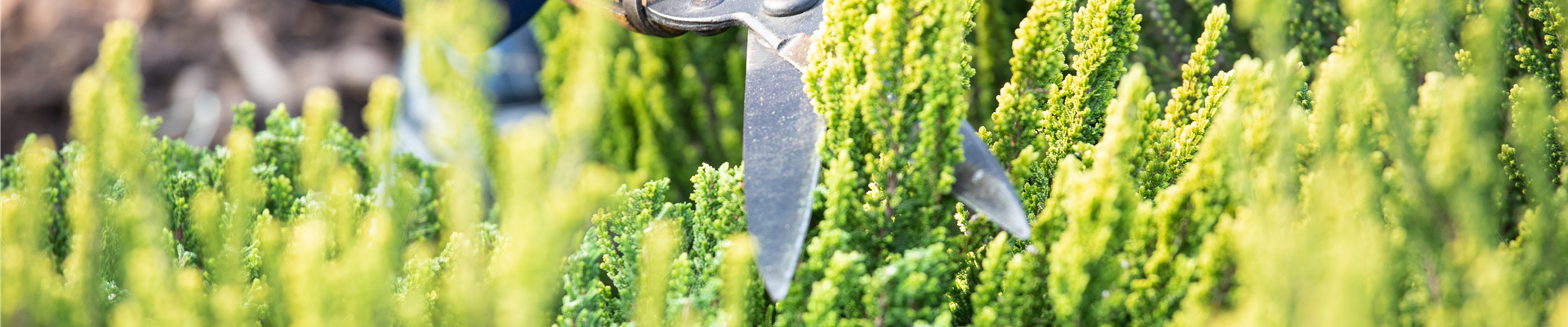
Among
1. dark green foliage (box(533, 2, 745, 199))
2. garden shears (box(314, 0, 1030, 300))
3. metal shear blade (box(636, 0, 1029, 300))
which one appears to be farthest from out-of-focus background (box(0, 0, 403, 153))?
metal shear blade (box(636, 0, 1029, 300))

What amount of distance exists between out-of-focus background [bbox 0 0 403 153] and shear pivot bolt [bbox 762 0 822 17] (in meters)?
1.95

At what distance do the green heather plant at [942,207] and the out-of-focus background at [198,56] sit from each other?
1.58 metres

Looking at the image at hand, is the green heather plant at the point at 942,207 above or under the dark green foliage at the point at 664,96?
under

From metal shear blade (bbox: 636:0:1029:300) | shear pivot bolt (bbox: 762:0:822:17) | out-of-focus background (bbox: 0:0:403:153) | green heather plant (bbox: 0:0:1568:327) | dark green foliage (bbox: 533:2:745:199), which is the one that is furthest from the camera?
out-of-focus background (bbox: 0:0:403:153)

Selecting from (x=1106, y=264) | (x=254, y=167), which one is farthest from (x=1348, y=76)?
(x=254, y=167)

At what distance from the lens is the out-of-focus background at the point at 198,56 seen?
2299 millimetres

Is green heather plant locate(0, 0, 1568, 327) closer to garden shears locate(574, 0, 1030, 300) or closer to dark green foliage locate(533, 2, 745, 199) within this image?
garden shears locate(574, 0, 1030, 300)

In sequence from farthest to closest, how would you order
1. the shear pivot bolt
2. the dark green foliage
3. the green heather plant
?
the dark green foliage
the shear pivot bolt
the green heather plant

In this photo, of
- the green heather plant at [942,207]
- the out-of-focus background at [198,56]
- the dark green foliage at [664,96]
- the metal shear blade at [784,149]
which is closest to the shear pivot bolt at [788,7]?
the metal shear blade at [784,149]

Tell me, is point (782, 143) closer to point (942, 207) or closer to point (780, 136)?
point (780, 136)

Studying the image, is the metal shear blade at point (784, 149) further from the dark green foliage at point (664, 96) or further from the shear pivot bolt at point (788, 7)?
the dark green foliage at point (664, 96)

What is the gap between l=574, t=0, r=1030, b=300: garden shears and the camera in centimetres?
71

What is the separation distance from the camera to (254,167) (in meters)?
1.08

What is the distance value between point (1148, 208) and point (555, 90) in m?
1.46
